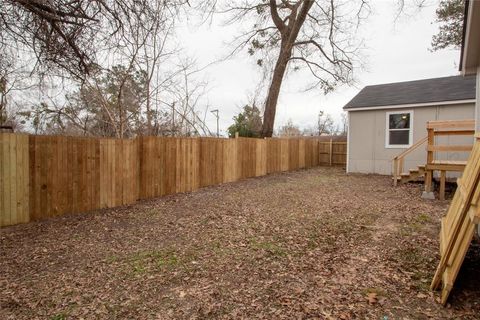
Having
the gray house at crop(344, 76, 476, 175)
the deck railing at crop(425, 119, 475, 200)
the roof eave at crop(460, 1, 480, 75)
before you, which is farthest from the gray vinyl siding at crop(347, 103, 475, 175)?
the roof eave at crop(460, 1, 480, 75)

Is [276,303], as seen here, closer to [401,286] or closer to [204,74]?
[401,286]

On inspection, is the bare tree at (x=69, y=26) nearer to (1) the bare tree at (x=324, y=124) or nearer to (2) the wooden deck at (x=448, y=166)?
(2) the wooden deck at (x=448, y=166)

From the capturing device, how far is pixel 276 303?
285 cm

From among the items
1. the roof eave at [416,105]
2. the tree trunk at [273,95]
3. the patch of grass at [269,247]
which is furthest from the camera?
the tree trunk at [273,95]

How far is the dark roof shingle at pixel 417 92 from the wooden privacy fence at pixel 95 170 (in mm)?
6461

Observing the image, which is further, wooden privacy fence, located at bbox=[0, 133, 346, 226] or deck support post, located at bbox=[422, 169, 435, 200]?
deck support post, located at bbox=[422, 169, 435, 200]

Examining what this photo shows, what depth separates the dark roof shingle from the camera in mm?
10498

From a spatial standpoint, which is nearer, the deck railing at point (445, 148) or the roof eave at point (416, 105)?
the deck railing at point (445, 148)

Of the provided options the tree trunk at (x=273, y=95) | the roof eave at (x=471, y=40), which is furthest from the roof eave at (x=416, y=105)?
the roof eave at (x=471, y=40)

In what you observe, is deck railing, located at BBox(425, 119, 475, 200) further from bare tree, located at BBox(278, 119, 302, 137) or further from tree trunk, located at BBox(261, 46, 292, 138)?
bare tree, located at BBox(278, 119, 302, 137)

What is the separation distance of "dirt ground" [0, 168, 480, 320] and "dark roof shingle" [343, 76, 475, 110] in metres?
5.97

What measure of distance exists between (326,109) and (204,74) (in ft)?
60.1

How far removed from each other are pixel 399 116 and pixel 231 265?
34.4 feet

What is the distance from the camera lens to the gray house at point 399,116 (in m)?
10.3
